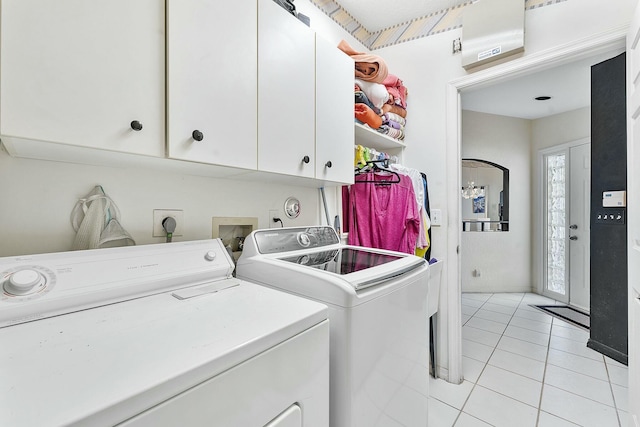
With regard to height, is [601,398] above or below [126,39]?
below

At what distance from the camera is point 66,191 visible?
0.95 meters

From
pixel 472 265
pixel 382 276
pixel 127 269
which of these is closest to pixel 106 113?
pixel 127 269

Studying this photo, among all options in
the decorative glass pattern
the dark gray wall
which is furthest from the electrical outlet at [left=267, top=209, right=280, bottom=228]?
the decorative glass pattern

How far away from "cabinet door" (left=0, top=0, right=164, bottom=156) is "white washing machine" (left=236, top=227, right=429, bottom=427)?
599 mm

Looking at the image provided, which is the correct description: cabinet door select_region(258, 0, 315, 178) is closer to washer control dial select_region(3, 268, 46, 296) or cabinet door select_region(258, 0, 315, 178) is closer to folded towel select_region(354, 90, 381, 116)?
folded towel select_region(354, 90, 381, 116)

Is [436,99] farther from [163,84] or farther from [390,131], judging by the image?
[163,84]

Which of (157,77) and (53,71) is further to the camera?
(157,77)

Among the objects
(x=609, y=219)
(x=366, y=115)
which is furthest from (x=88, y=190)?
(x=609, y=219)

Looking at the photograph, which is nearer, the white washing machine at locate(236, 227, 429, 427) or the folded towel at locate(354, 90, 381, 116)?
the white washing machine at locate(236, 227, 429, 427)

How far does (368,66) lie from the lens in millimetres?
1857

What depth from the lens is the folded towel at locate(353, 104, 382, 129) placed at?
5.99 feet

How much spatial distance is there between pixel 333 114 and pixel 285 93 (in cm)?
34

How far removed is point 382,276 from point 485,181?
414 cm

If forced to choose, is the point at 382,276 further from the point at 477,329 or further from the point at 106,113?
the point at 477,329
